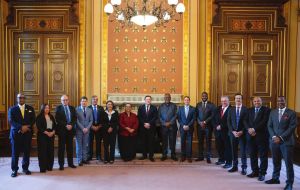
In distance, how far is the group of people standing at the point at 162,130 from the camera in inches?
220

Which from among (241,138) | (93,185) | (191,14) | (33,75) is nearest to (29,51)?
(33,75)

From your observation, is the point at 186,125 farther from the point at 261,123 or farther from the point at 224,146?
the point at 261,123

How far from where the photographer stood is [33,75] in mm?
9812

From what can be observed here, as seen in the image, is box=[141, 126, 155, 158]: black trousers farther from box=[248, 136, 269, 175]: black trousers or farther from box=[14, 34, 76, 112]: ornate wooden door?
box=[14, 34, 76, 112]: ornate wooden door

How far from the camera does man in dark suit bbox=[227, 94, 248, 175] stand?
6.36m

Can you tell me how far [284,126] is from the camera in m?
5.38

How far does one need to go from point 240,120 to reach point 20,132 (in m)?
4.14

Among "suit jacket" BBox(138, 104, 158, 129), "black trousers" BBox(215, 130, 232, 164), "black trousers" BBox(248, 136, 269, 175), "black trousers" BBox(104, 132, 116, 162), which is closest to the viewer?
"black trousers" BBox(248, 136, 269, 175)

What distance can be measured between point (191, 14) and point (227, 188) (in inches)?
229

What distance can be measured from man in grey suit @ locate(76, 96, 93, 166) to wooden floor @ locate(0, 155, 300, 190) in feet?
0.90

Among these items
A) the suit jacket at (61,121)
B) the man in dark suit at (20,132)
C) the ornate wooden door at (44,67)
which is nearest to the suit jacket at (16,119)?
the man in dark suit at (20,132)

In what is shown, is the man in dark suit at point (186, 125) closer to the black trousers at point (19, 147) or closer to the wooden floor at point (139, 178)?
the wooden floor at point (139, 178)

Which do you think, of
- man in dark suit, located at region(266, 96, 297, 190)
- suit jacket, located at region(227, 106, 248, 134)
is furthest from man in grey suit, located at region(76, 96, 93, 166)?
man in dark suit, located at region(266, 96, 297, 190)

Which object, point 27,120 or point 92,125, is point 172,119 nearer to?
point 92,125
